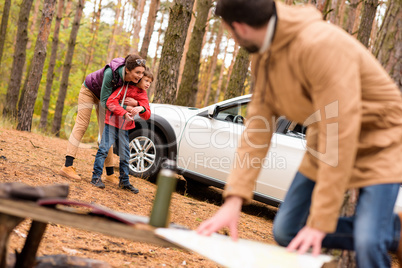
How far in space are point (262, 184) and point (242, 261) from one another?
4.56m

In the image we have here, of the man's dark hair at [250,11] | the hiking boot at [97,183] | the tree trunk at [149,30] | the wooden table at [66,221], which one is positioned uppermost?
the tree trunk at [149,30]

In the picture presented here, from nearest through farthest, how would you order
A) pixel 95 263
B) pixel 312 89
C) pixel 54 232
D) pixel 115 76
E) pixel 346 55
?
pixel 346 55, pixel 312 89, pixel 95 263, pixel 54 232, pixel 115 76

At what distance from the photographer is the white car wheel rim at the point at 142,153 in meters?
7.36

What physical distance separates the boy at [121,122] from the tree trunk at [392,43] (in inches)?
136

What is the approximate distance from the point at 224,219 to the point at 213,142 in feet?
15.3

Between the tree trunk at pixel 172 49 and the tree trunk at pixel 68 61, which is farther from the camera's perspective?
the tree trunk at pixel 68 61

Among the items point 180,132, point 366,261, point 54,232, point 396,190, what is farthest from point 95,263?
point 180,132

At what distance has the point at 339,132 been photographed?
1.86 m

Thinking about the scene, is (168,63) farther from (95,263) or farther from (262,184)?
(95,263)

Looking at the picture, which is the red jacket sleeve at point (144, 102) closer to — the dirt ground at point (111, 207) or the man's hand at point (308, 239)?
the dirt ground at point (111, 207)

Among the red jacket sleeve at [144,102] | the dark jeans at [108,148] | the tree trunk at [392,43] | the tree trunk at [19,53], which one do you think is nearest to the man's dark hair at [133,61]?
the red jacket sleeve at [144,102]

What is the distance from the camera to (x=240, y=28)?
1.94m

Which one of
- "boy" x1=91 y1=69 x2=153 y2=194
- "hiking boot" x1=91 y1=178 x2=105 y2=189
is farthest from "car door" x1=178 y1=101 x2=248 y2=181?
"hiking boot" x1=91 y1=178 x2=105 y2=189

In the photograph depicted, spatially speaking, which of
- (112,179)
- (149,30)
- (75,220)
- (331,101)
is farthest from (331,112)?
(149,30)
